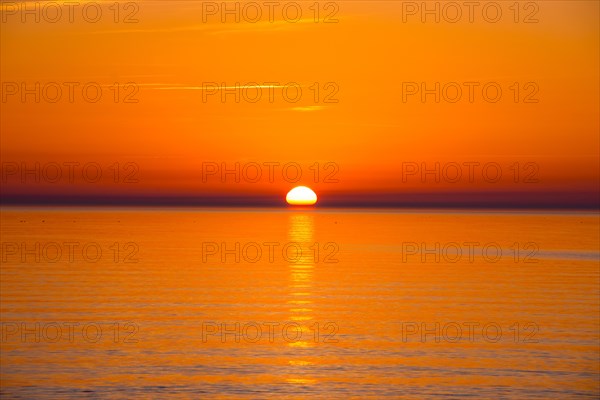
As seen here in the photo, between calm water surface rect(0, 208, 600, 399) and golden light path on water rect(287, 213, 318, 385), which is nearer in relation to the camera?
calm water surface rect(0, 208, 600, 399)

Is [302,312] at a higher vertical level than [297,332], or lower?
higher

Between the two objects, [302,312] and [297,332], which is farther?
[302,312]

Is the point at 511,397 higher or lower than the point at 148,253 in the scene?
lower

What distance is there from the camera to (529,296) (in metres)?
51.9

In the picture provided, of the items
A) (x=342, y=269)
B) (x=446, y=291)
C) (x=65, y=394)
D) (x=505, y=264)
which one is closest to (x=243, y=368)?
(x=65, y=394)

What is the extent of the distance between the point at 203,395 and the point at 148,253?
65.7 metres

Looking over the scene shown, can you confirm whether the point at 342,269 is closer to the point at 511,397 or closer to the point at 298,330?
the point at 298,330

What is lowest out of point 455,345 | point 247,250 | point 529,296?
point 455,345

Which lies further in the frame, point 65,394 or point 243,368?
point 243,368

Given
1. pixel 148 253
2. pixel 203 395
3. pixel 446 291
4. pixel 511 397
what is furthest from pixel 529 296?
pixel 148 253

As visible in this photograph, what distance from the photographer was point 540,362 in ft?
102

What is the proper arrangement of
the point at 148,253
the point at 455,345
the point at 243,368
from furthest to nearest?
1. the point at 148,253
2. the point at 455,345
3. the point at 243,368

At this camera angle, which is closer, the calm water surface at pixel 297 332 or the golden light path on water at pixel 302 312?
the calm water surface at pixel 297 332

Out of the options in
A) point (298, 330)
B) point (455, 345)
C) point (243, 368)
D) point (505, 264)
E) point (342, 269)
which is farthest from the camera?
point (505, 264)
